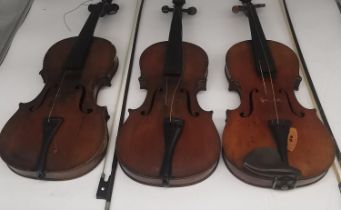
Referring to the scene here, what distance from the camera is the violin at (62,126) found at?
136cm

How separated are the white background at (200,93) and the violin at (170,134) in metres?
0.08

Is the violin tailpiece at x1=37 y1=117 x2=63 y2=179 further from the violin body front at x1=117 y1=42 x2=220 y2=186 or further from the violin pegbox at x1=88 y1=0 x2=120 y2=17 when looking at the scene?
the violin pegbox at x1=88 y1=0 x2=120 y2=17

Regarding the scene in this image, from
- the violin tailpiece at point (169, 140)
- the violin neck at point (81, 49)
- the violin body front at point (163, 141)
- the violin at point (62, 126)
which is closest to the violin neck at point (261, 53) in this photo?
the violin body front at point (163, 141)

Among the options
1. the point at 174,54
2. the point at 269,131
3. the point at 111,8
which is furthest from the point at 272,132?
the point at 111,8

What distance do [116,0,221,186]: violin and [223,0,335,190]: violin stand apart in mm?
90

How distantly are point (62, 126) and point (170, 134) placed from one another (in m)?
0.42

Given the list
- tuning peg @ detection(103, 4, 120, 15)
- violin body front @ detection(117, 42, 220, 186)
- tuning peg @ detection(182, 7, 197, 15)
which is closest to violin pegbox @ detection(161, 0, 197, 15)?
tuning peg @ detection(182, 7, 197, 15)

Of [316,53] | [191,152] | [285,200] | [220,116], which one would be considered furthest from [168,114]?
[316,53]

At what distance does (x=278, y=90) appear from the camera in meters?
1.54

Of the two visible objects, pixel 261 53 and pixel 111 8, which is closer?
pixel 261 53

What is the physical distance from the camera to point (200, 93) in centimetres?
172

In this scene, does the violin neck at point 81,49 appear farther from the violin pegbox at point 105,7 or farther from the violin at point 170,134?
the violin at point 170,134

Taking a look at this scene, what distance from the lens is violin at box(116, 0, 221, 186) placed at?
1.31 metres

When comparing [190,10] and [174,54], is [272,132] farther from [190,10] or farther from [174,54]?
[190,10]
